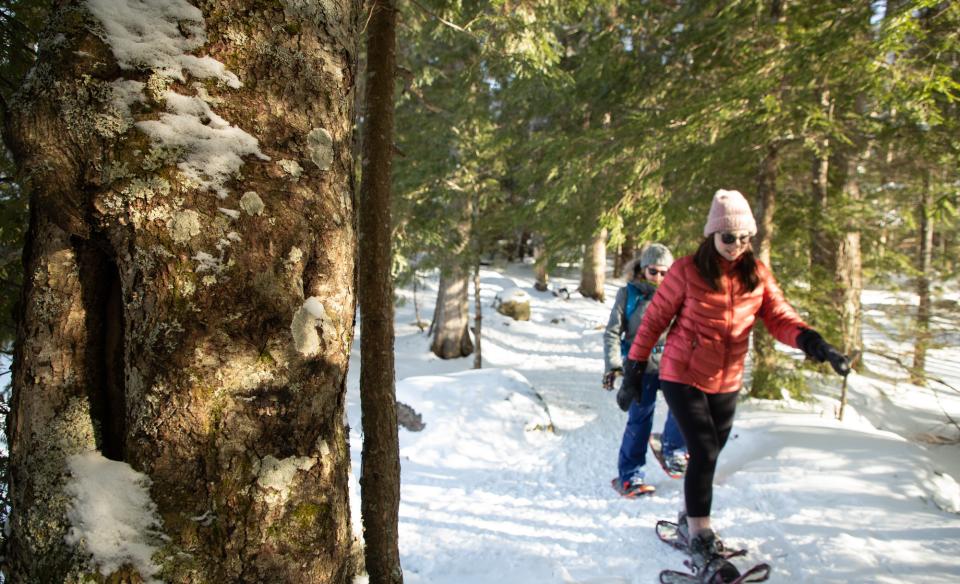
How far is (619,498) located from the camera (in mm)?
4266

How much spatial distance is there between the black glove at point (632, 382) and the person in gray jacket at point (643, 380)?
0.46 meters

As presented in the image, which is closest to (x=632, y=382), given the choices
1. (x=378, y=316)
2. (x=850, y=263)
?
(x=378, y=316)

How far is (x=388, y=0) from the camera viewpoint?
2.47 metres

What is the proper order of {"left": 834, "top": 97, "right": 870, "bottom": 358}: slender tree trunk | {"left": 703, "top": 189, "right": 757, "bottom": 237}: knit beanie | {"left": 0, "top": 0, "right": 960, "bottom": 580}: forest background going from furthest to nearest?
{"left": 834, "top": 97, "right": 870, "bottom": 358}: slender tree trunk < {"left": 0, "top": 0, "right": 960, "bottom": 580}: forest background < {"left": 703, "top": 189, "right": 757, "bottom": 237}: knit beanie

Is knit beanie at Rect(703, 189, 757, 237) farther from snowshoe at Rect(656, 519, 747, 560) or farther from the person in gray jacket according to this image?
snowshoe at Rect(656, 519, 747, 560)

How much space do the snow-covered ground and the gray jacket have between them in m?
1.21

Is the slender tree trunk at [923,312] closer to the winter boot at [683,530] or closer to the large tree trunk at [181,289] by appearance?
the winter boot at [683,530]

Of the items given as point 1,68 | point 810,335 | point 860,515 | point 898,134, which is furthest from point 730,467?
point 1,68

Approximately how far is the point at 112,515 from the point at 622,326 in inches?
164

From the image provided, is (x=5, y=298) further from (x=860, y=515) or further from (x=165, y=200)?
(x=860, y=515)

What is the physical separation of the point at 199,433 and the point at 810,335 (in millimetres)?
3132

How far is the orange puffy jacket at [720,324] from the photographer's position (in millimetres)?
3031

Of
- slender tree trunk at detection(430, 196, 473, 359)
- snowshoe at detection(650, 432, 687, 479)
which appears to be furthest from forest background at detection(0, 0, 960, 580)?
snowshoe at detection(650, 432, 687, 479)

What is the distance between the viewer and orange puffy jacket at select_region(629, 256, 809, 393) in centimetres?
303
